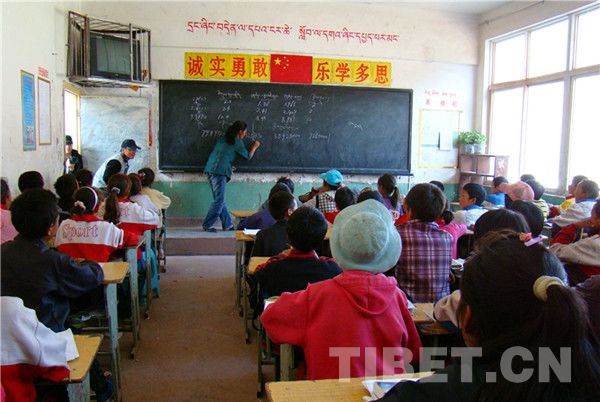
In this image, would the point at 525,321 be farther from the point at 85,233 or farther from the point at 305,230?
the point at 85,233

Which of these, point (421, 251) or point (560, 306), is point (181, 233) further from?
point (560, 306)

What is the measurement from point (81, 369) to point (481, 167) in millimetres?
6689

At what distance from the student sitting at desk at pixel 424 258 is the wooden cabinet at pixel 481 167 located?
483 cm

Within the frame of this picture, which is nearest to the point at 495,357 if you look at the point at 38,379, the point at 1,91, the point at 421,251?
the point at 38,379

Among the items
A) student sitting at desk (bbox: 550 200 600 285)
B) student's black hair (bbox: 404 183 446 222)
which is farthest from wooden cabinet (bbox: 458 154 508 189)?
student's black hair (bbox: 404 183 446 222)

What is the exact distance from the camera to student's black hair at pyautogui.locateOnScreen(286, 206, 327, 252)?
2.28 m

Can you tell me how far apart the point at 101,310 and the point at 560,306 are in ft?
8.42

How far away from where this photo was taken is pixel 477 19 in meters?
7.34

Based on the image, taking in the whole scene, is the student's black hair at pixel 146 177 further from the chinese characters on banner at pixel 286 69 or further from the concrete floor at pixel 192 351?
the chinese characters on banner at pixel 286 69

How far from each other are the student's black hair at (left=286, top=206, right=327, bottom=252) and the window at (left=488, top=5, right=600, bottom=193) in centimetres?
456

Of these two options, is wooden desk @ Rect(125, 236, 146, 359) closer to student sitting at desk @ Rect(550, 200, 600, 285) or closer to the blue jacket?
the blue jacket

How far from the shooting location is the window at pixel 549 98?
5711mm

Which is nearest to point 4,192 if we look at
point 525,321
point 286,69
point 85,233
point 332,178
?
point 85,233

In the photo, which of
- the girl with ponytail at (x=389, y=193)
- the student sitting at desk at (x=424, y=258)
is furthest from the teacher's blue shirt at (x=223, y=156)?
the student sitting at desk at (x=424, y=258)
